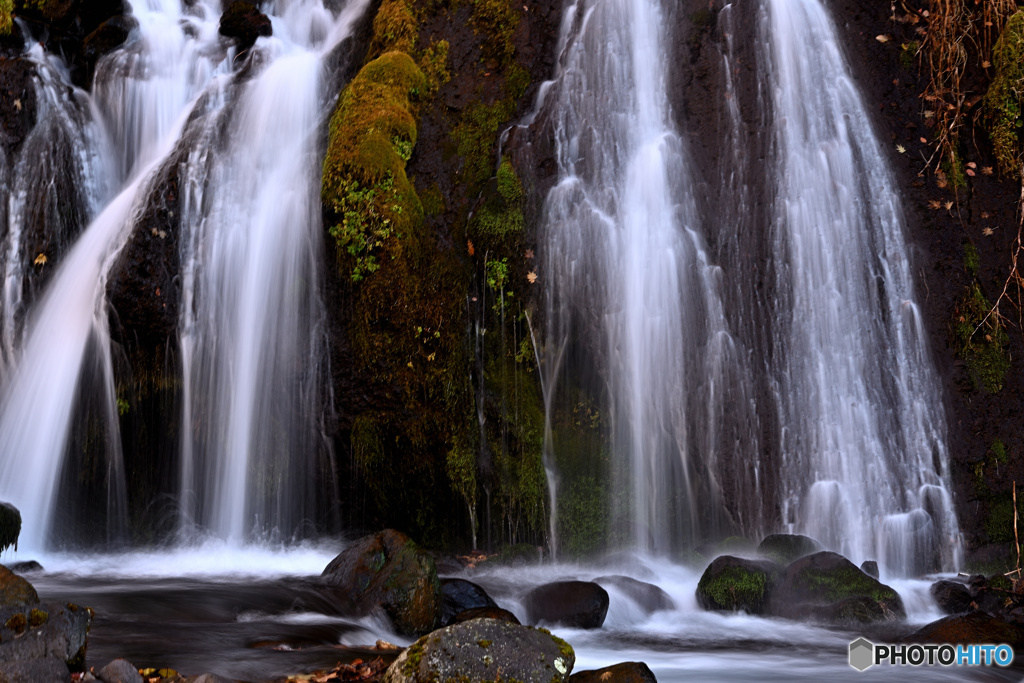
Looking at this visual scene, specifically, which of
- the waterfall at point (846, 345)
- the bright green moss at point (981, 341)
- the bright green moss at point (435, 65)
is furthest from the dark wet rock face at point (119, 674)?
the bright green moss at point (981, 341)

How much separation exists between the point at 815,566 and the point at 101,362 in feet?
22.4

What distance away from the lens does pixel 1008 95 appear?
314 inches

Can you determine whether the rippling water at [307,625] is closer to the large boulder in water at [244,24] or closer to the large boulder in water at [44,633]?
the large boulder in water at [44,633]

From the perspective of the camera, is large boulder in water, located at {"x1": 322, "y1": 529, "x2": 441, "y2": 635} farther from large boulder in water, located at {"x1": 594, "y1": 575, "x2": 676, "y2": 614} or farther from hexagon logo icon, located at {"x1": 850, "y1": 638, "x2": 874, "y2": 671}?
hexagon logo icon, located at {"x1": 850, "y1": 638, "x2": 874, "y2": 671}

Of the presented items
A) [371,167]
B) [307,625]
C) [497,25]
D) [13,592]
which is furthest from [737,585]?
[497,25]

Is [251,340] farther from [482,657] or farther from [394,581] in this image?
[482,657]

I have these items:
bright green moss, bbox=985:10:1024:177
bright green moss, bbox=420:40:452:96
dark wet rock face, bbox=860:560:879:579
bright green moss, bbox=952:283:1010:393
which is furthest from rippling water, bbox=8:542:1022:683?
bright green moss, bbox=420:40:452:96

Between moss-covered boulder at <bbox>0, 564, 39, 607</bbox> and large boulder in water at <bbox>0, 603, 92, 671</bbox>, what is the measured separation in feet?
0.08

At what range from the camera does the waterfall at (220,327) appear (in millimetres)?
7285

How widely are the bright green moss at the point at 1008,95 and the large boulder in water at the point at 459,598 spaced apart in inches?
274

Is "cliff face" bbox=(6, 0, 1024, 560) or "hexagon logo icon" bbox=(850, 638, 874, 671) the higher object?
"cliff face" bbox=(6, 0, 1024, 560)

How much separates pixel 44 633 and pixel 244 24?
9453mm

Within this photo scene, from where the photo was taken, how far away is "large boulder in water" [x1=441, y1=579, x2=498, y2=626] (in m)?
5.30

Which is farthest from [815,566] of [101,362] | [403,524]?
[101,362]
